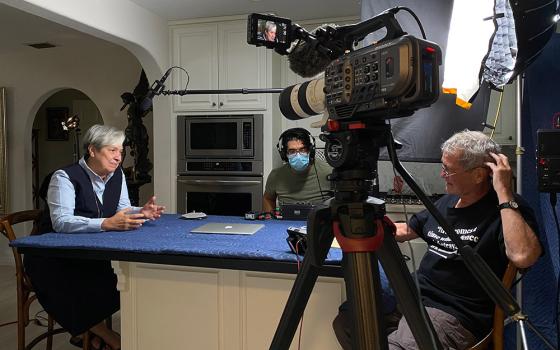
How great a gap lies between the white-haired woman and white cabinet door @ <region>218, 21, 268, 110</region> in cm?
153

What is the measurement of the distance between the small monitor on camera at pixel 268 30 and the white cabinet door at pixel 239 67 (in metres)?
2.45

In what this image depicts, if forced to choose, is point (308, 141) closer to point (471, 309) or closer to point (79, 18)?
point (471, 309)

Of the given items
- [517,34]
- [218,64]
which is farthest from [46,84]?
[517,34]

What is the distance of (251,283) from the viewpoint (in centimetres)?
148

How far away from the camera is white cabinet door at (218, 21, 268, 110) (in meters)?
3.40

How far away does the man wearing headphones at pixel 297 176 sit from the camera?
8.46ft

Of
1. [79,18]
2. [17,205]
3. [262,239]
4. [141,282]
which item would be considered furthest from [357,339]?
[17,205]

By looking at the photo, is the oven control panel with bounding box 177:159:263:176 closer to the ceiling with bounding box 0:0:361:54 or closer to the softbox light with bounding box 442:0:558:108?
the ceiling with bounding box 0:0:361:54

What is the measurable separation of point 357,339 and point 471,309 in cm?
76

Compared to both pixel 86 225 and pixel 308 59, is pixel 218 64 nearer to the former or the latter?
pixel 86 225

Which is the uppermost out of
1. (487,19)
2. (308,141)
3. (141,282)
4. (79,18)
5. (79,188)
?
(79,18)

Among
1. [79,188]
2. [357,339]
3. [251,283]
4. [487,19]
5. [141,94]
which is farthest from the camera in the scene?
[141,94]

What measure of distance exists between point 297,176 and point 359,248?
6.49 ft

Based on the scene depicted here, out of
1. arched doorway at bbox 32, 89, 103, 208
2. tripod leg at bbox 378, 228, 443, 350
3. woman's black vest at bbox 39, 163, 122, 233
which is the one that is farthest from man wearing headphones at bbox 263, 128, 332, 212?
arched doorway at bbox 32, 89, 103, 208
